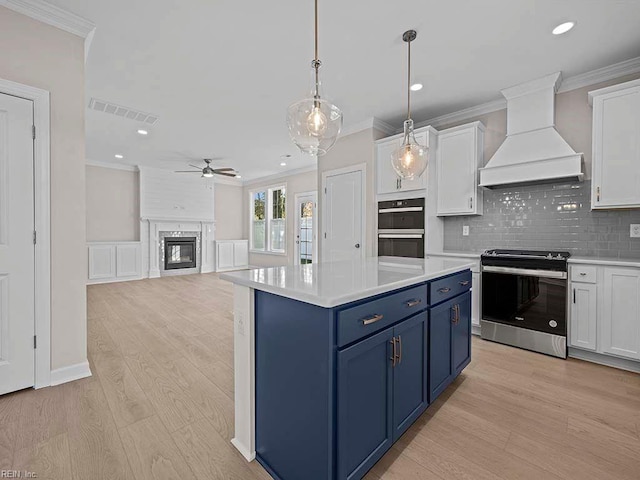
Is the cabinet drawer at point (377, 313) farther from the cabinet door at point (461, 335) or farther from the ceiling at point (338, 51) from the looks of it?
the ceiling at point (338, 51)

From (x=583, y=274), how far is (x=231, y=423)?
10.5 feet

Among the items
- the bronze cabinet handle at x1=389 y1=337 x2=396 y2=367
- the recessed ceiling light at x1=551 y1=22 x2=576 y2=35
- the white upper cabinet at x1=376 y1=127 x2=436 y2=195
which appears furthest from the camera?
the white upper cabinet at x1=376 y1=127 x2=436 y2=195

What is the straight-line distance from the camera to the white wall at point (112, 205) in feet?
21.9

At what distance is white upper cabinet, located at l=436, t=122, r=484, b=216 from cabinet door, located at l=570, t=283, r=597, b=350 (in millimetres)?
1305

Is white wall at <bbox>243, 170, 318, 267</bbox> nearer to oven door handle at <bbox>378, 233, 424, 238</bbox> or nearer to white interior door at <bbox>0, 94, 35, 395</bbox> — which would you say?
oven door handle at <bbox>378, 233, 424, 238</bbox>

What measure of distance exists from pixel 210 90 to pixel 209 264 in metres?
5.82

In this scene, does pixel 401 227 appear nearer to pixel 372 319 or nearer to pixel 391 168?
pixel 391 168

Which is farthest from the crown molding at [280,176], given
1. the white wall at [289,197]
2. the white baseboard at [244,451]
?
the white baseboard at [244,451]

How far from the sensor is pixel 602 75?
2963 mm

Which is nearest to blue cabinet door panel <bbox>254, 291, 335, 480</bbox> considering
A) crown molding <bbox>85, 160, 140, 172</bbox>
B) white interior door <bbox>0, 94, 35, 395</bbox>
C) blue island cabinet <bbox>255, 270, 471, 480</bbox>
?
blue island cabinet <bbox>255, 270, 471, 480</bbox>

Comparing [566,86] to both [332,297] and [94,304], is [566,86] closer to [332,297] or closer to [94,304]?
[332,297]

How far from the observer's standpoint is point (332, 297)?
1.14m

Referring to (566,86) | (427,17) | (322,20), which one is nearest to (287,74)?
(322,20)

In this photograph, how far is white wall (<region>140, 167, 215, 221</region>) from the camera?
7234mm
